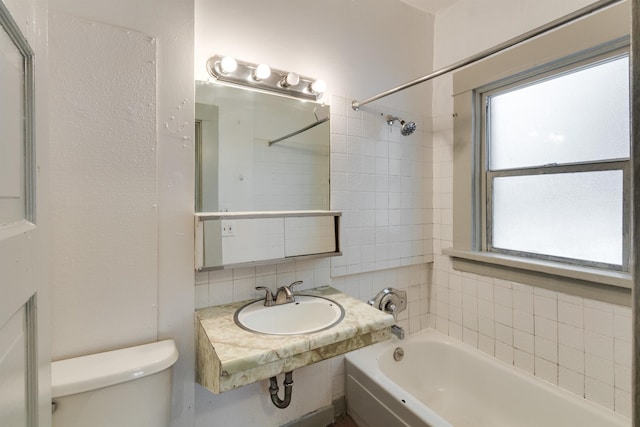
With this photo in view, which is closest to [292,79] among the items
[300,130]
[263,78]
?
[263,78]

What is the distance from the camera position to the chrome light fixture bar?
A: 4.32 ft

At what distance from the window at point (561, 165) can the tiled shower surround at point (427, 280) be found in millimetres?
240

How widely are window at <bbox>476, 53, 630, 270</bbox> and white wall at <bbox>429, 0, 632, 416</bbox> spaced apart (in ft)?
0.75

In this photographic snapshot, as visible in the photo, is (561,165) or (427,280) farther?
(427,280)

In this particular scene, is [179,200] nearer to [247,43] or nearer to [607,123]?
[247,43]

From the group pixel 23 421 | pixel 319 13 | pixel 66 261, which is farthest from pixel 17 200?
pixel 319 13

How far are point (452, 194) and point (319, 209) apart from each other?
3.14ft

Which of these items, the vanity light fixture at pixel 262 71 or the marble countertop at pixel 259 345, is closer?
the marble countertop at pixel 259 345

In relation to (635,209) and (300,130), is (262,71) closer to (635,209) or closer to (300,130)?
(300,130)

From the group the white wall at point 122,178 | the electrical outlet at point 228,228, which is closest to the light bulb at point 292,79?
the white wall at point 122,178

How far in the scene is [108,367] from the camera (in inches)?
38.6

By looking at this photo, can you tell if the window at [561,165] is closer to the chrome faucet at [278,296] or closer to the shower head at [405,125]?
the shower head at [405,125]

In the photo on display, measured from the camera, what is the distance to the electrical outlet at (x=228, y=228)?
1.26 m

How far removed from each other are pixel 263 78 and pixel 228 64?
17 centimetres
